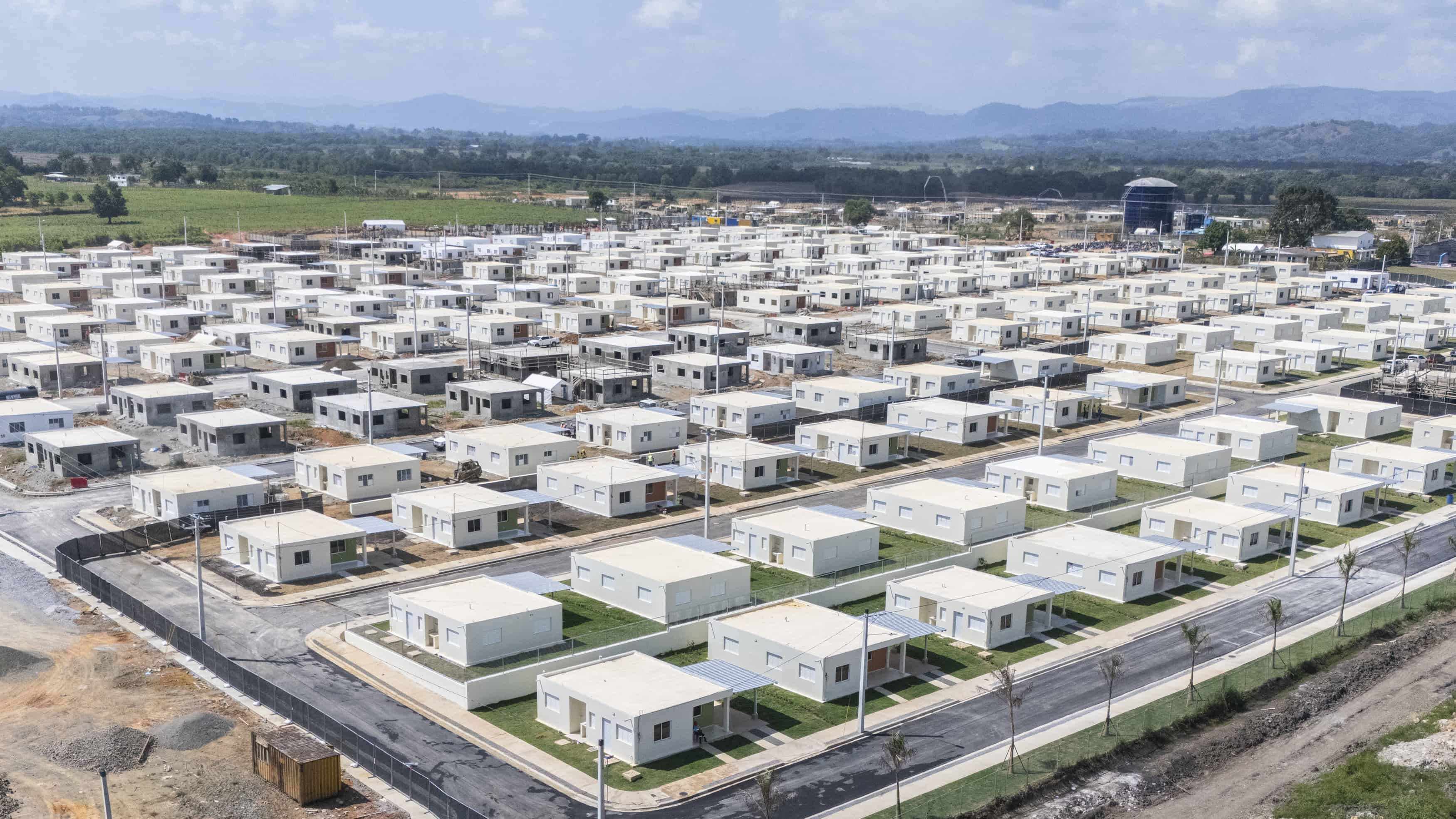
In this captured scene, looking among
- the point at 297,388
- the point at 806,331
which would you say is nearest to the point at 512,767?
the point at 297,388

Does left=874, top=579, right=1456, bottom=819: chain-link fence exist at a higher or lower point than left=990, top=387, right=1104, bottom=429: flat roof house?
lower

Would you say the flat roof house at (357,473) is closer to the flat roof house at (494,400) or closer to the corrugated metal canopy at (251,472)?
the corrugated metal canopy at (251,472)

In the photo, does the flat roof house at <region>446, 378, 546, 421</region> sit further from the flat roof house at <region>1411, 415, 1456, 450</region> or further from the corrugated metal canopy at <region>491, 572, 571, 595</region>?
the flat roof house at <region>1411, 415, 1456, 450</region>

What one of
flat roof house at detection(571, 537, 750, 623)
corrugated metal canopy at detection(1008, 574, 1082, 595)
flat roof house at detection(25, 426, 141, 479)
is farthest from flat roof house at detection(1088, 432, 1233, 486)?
flat roof house at detection(25, 426, 141, 479)

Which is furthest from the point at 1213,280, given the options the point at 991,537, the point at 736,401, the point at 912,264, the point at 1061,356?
the point at 991,537

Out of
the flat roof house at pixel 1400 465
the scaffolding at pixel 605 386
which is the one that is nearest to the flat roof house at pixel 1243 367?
the flat roof house at pixel 1400 465
